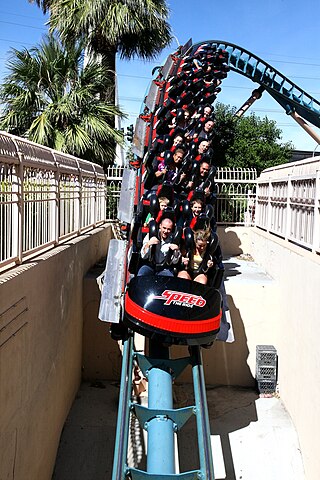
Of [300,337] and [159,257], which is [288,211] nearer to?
[300,337]

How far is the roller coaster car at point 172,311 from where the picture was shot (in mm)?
3604

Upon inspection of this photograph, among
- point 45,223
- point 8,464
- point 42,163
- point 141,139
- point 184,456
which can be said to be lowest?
point 184,456

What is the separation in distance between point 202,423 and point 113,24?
36.6 ft

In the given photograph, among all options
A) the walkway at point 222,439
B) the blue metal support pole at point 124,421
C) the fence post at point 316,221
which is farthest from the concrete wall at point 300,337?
the blue metal support pole at point 124,421

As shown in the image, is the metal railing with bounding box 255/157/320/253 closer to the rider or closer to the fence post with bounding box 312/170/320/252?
the fence post with bounding box 312/170/320/252

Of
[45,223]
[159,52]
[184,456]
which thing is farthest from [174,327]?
[159,52]

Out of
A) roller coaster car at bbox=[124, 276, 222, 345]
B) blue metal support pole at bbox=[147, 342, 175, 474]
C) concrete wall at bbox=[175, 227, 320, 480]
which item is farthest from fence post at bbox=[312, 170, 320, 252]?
blue metal support pole at bbox=[147, 342, 175, 474]

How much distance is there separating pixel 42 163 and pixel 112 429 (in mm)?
3600

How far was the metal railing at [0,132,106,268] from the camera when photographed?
418 centimetres

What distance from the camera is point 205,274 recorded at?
15.6 ft

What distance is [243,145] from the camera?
63.6 ft

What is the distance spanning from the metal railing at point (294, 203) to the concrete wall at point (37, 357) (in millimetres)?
3092

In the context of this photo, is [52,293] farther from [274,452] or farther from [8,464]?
[274,452]

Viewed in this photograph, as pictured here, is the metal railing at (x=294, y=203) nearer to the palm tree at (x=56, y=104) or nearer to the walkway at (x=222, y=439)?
the walkway at (x=222, y=439)
